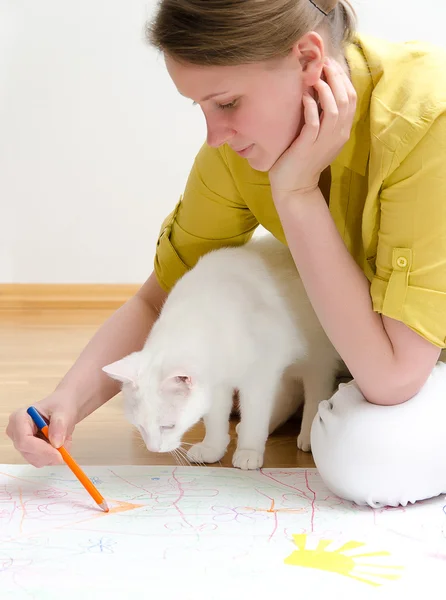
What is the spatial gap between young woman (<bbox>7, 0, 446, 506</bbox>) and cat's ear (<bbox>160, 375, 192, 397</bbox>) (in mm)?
137

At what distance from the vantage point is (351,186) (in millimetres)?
1061

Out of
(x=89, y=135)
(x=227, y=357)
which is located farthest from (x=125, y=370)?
(x=89, y=135)

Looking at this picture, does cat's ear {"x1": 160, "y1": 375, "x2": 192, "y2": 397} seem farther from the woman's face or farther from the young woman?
the woman's face

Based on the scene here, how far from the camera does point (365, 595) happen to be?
76 cm

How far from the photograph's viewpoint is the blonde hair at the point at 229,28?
0.85 m

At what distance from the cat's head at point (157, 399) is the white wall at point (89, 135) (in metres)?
1.40

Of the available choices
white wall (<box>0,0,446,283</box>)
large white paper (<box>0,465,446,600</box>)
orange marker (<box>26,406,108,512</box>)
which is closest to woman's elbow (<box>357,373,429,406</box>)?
large white paper (<box>0,465,446,600</box>)

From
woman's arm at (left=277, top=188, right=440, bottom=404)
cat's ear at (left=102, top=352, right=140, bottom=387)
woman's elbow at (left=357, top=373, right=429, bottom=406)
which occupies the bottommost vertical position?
cat's ear at (left=102, top=352, right=140, bottom=387)

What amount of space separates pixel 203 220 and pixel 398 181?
425mm

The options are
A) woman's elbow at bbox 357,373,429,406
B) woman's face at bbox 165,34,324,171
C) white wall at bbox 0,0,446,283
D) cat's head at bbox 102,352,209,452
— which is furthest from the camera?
white wall at bbox 0,0,446,283

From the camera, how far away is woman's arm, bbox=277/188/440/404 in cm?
98

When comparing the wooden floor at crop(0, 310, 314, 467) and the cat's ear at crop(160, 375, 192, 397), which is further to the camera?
the wooden floor at crop(0, 310, 314, 467)

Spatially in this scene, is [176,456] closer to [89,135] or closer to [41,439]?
[41,439]

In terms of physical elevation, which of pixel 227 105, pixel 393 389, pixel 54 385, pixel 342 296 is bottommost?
pixel 54 385
